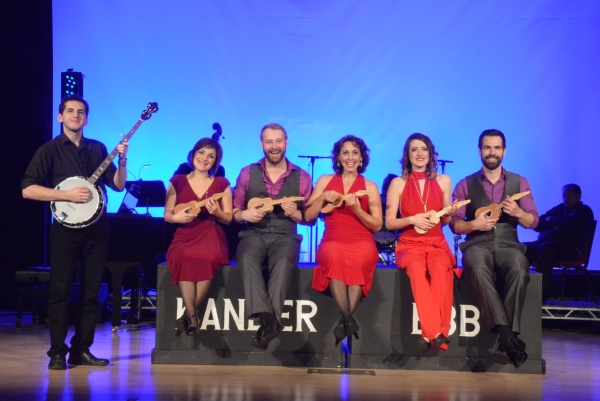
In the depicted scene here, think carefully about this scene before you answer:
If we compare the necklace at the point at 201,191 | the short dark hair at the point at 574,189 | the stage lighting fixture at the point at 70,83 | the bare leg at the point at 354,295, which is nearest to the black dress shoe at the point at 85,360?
the necklace at the point at 201,191

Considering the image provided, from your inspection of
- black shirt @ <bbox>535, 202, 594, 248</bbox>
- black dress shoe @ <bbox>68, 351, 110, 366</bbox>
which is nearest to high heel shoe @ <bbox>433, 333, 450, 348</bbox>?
black dress shoe @ <bbox>68, 351, 110, 366</bbox>

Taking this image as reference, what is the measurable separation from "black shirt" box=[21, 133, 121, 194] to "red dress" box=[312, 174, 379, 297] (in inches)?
55.8

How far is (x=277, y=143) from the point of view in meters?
4.73

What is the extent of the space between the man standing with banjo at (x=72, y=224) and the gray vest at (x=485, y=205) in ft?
7.52

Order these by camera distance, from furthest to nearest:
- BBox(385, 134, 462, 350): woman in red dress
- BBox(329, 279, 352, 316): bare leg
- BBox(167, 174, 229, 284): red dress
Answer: BBox(167, 174, 229, 284): red dress, BBox(329, 279, 352, 316): bare leg, BBox(385, 134, 462, 350): woman in red dress

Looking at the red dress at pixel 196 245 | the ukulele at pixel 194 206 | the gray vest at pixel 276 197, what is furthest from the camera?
the gray vest at pixel 276 197

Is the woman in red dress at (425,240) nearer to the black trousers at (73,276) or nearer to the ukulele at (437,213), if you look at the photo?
the ukulele at (437,213)

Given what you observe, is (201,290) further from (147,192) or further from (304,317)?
(147,192)

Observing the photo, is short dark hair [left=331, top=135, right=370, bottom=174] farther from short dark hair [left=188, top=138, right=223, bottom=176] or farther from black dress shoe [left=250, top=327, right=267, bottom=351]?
black dress shoe [left=250, top=327, right=267, bottom=351]

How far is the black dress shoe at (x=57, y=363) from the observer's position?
4.20 metres

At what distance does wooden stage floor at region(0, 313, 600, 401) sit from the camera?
11.8ft

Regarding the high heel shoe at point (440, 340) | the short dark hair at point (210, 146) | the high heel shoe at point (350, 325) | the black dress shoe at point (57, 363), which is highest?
the short dark hair at point (210, 146)

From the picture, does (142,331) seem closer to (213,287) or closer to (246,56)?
(213,287)

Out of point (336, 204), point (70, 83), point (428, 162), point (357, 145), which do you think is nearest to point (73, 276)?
point (336, 204)
